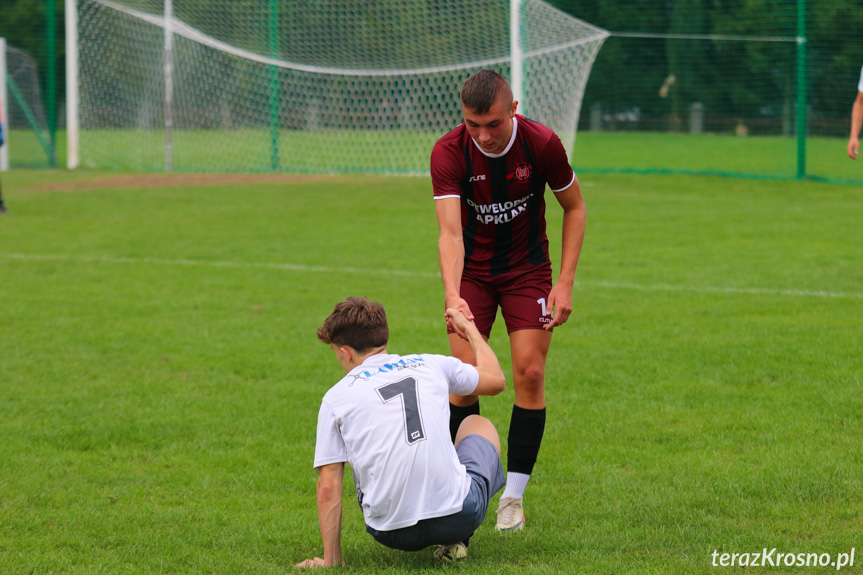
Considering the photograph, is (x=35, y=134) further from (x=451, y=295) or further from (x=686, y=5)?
(x=686, y=5)

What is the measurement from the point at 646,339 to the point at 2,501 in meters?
5.23

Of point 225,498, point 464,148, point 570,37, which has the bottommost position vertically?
point 225,498

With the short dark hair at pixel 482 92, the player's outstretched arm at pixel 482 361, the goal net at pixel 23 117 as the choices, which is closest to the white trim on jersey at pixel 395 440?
the player's outstretched arm at pixel 482 361

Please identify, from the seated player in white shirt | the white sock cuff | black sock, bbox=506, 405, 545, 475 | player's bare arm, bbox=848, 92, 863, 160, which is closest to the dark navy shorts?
the seated player in white shirt

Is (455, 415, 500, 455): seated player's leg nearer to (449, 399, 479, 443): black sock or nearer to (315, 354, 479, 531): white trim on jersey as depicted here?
(315, 354, 479, 531): white trim on jersey

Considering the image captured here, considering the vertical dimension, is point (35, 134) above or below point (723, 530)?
above

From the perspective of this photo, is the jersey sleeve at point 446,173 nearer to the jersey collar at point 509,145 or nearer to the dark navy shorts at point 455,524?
the jersey collar at point 509,145

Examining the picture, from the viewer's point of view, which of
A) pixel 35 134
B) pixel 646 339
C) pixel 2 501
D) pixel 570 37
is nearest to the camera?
pixel 2 501

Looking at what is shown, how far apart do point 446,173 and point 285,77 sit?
18210 millimetres

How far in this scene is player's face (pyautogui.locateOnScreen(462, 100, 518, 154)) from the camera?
13.4ft

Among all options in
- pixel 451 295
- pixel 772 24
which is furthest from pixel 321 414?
pixel 772 24

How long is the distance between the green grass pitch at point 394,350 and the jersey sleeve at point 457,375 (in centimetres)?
73

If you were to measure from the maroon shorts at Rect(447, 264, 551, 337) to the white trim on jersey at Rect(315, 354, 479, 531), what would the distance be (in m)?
1.10

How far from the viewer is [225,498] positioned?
4.86 m
